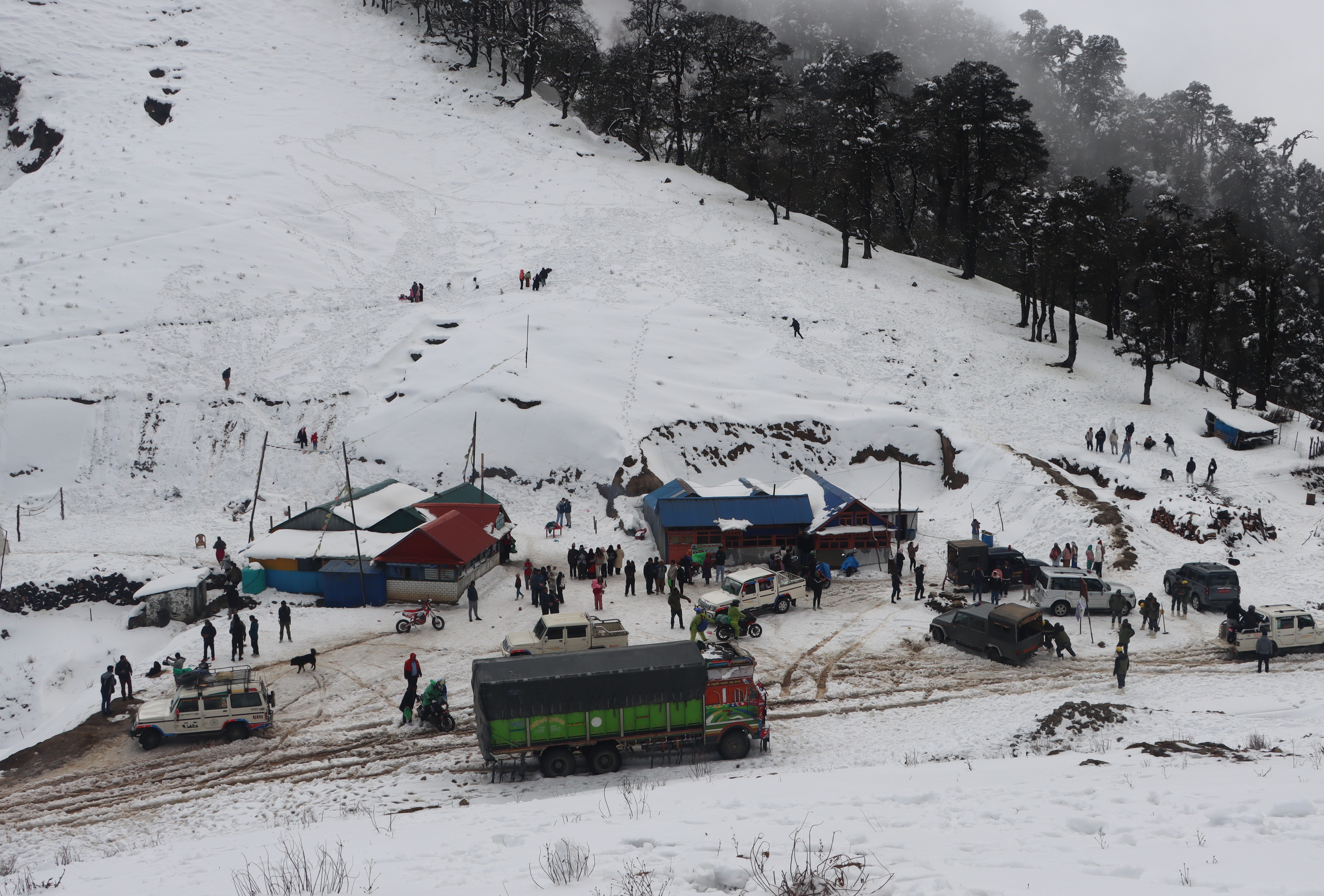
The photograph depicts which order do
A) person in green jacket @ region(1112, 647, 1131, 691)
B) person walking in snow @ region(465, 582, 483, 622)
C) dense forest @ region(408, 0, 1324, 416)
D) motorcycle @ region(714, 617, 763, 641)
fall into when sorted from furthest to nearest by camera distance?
dense forest @ region(408, 0, 1324, 416) → person walking in snow @ region(465, 582, 483, 622) → motorcycle @ region(714, 617, 763, 641) → person in green jacket @ region(1112, 647, 1131, 691)

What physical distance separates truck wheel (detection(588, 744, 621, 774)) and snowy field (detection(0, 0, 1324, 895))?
53cm

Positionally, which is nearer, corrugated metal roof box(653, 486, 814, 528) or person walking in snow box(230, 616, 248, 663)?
person walking in snow box(230, 616, 248, 663)

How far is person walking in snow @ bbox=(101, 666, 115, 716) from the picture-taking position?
19.8 m

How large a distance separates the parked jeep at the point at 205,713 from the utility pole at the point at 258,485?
40.2 feet

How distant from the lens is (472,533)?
29516 mm

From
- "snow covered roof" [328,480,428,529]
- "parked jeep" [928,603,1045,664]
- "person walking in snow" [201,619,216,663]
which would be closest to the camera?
"parked jeep" [928,603,1045,664]

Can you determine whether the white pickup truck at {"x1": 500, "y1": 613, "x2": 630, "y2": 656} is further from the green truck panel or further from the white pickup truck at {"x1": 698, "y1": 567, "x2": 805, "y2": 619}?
the green truck panel

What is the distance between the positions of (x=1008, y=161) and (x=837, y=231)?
42.0 feet

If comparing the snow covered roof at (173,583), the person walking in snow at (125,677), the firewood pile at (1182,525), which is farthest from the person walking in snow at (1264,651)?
the snow covered roof at (173,583)

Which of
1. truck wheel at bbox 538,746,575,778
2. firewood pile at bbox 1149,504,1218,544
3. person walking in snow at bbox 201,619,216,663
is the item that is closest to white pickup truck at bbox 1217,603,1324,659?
firewood pile at bbox 1149,504,1218,544

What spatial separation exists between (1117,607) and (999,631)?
470 centimetres

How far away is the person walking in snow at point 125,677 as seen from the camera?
20859 millimetres

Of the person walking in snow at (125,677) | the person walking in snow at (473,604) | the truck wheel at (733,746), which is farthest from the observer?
the person walking in snow at (473,604)

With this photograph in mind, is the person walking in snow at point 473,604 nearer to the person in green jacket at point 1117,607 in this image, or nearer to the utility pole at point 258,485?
the utility pole at point 258,485
